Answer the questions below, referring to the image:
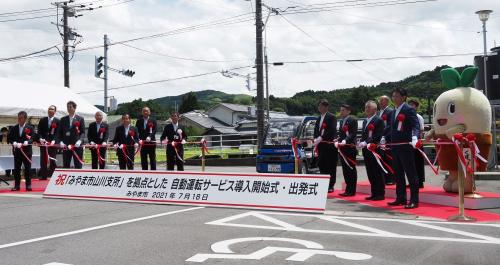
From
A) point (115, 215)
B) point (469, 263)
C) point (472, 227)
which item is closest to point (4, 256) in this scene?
point (115, 215)

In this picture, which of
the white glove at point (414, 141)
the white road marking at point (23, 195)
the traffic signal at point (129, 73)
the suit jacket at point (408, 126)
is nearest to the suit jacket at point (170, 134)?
the white road marking at point (23, 195)

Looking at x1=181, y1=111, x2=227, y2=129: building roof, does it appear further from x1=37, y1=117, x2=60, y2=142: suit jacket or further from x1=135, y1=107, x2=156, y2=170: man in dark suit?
x1=37, y1=117, x2=60, y2=142: suit jacket

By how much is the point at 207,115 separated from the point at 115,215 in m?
78.2

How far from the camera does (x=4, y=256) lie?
220 inches

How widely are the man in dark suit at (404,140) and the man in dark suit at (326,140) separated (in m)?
2.14

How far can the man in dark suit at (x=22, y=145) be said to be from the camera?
12148 millimetres

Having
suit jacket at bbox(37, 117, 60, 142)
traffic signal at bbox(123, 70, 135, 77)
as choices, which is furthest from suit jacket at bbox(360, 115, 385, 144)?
traffic signal at bbox(123, 70, 135, 77)

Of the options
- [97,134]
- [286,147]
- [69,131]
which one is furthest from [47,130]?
[286,147]

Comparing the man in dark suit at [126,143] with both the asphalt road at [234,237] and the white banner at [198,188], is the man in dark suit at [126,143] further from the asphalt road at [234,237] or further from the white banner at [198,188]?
the asphalt road at [234,237]

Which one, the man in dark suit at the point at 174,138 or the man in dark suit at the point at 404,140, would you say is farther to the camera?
the man in dark suit at the point at 174,138

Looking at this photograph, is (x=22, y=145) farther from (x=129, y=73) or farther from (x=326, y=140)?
(x=129, y=73)

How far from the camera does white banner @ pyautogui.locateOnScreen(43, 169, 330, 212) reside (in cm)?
846

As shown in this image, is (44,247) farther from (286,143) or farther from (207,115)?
(207,115)

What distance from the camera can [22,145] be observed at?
12125mm
